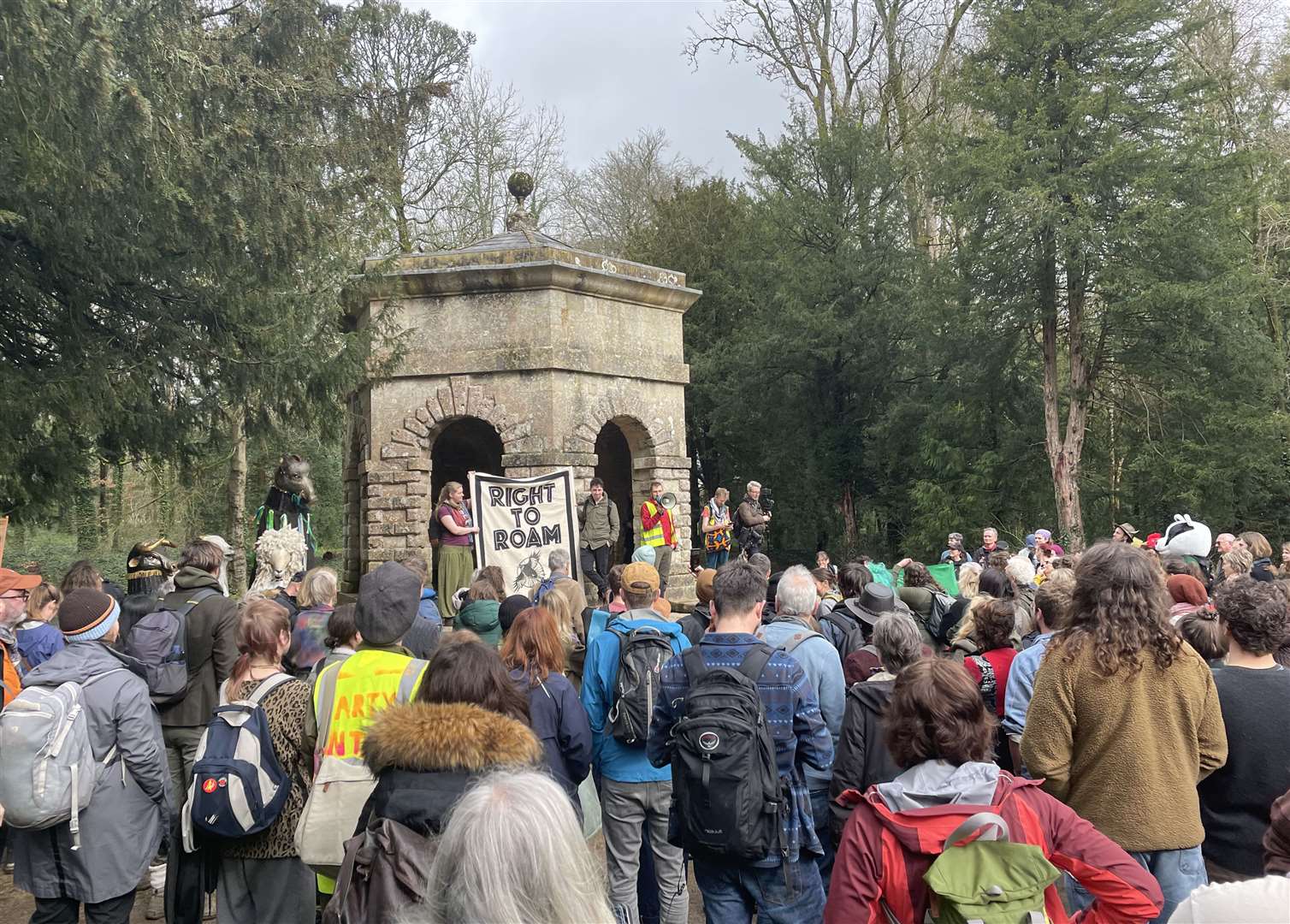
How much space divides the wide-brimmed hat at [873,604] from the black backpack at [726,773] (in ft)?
6.89

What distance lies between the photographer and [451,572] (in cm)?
1101

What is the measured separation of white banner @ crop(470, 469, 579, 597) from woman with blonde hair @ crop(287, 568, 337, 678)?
6269mm

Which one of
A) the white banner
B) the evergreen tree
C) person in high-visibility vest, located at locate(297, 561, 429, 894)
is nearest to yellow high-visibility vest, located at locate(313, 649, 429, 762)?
person in high-visibility vest, located at locate(297, 561, 429, 894)

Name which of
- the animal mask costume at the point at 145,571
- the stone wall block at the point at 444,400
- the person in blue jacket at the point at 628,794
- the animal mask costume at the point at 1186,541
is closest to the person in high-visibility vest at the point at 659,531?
the stone wall block at the point at 444,400

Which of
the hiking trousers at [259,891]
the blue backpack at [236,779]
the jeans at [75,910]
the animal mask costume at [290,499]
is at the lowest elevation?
the jeans at [75,910]

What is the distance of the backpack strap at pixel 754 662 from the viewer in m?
3.47

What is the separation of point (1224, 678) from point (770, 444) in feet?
66.1

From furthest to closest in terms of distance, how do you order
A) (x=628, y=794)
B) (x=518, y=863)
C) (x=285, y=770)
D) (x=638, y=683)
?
(x=628, y=794) < (x=638, y=683) < (x=285, y=770) < (x=518, y=863)

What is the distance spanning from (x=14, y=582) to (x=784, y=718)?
4.51 m

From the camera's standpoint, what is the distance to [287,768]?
364 cm

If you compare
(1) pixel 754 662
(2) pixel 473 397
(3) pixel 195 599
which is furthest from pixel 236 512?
(1) pixel 754 662

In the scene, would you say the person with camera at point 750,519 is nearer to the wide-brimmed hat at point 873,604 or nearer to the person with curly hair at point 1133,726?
the wide-brimmed hat at point 873,604

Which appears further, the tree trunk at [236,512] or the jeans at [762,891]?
the tree trunk at [236,512]

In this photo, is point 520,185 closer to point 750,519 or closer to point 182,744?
point 750,519
